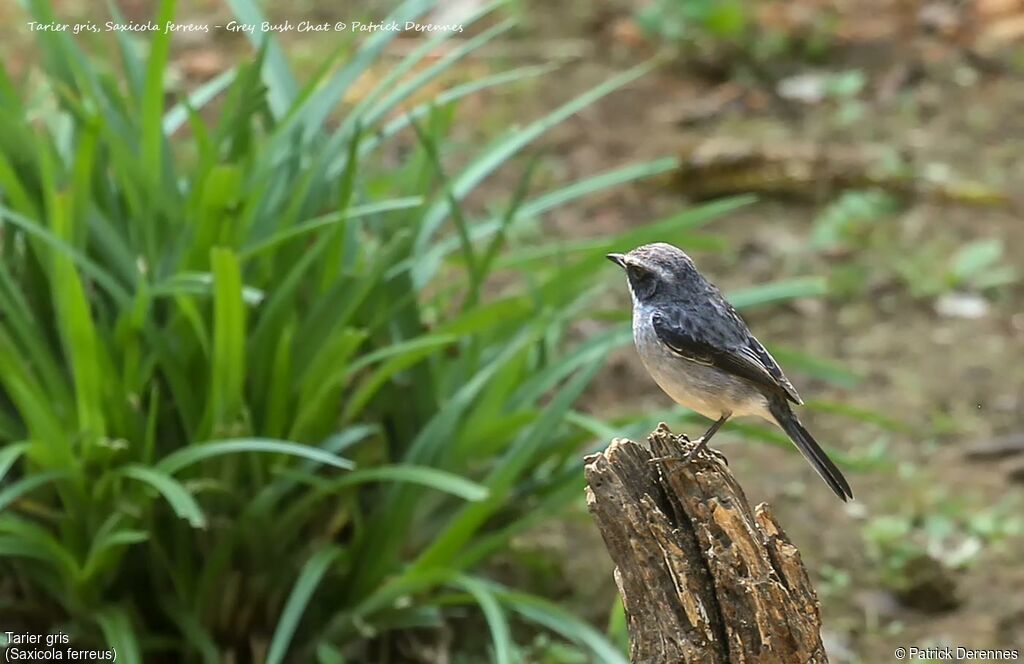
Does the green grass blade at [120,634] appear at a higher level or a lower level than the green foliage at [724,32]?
lower

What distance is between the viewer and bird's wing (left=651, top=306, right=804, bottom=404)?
3463 millimetres

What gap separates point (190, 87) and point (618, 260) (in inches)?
194

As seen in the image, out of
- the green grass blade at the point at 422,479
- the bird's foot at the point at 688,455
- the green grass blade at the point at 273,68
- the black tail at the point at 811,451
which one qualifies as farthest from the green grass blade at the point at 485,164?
the bird's foot at the point at 688,455

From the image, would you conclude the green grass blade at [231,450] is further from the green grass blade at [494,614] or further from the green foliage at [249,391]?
the green grass blade at [494,614]

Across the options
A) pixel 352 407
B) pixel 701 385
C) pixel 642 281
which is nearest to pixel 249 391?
pixel 352 407

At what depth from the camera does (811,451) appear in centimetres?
341

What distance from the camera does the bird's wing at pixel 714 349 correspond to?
346 cm

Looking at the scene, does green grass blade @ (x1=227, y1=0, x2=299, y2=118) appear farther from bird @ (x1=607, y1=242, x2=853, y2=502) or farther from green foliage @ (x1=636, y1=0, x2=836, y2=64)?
green foliage @ (x1=636, y1=0, x2=836, y2=64)

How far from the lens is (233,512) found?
172 inches

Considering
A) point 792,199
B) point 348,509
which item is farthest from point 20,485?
point 792,199

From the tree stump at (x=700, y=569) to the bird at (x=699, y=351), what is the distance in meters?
0.42

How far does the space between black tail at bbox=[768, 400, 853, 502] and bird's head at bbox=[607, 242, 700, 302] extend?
1.26ft

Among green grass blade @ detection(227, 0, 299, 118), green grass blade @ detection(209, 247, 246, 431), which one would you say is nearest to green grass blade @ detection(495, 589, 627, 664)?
green grass blade @ detection(209, 247, 246, 431)

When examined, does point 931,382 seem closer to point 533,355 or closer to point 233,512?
point 533,355
